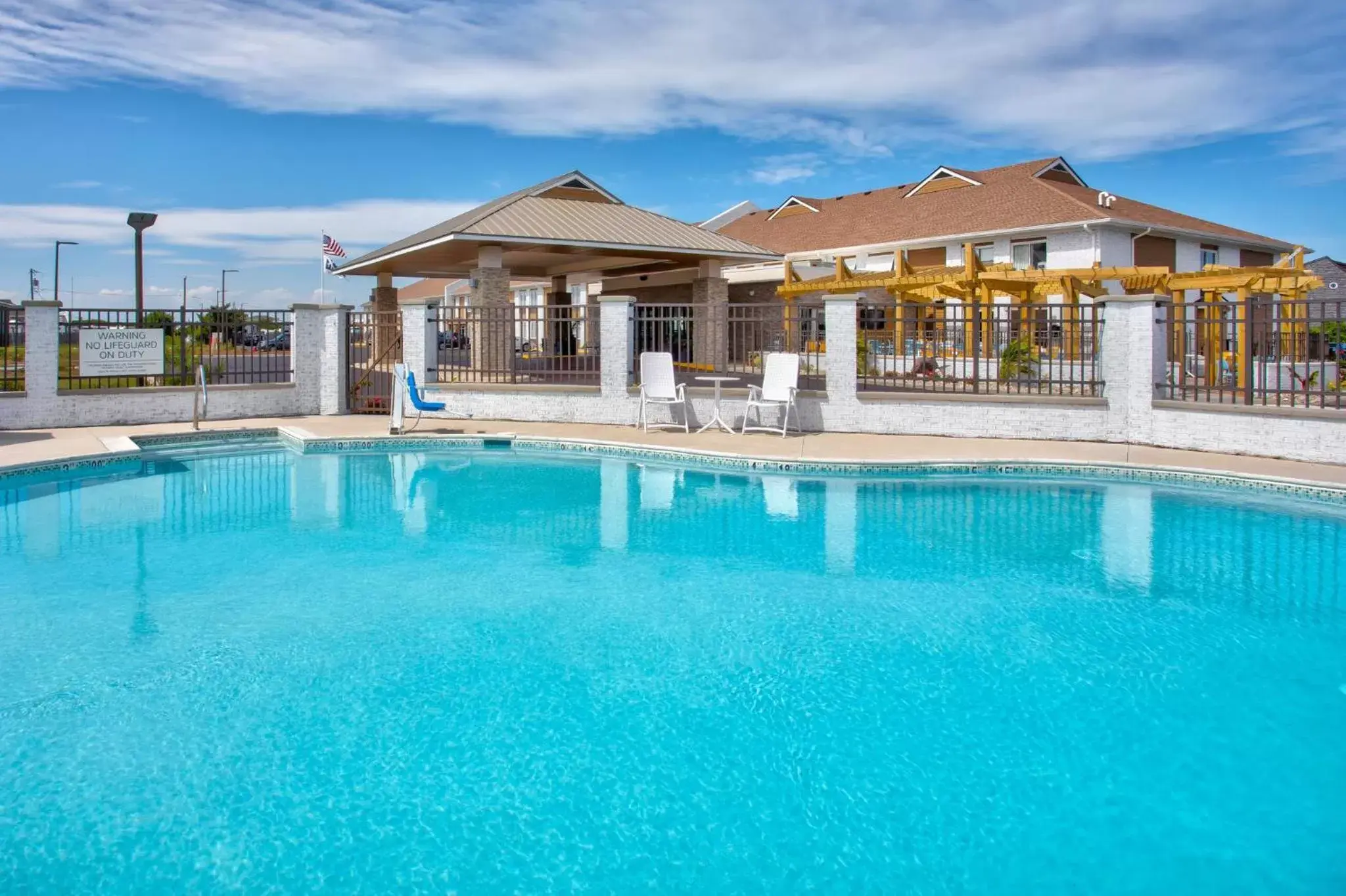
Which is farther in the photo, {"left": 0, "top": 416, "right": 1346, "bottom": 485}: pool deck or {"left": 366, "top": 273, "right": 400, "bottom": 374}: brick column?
{"left": 366, "top": 273, "right": 400, "bottom": 374}: brick column

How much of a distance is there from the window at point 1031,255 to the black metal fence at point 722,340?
6.68 meters

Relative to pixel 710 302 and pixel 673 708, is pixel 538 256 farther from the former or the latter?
pixel 673 708

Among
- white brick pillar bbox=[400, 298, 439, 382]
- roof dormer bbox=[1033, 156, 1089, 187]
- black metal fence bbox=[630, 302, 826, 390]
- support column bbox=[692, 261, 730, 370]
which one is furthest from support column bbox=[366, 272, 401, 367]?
roof dormer bbox=[1033, 156, 1089, 187]

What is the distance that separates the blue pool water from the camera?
11.0 ft

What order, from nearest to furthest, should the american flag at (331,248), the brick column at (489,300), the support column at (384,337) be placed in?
the support column at (384,337) < the brick column at (489,300) < the american flag at (331,248)

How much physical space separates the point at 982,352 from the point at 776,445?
15.0 meters

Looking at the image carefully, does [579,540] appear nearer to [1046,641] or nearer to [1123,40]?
[1046,641]

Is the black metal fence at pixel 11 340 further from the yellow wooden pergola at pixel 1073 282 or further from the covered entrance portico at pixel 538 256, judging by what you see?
the yellow wooden pergola at pixel 1073 282

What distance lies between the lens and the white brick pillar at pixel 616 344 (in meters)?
15.4

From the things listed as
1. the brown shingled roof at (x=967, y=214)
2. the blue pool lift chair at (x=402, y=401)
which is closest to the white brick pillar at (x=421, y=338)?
the blue pool lift chair at (x=402, y=401)

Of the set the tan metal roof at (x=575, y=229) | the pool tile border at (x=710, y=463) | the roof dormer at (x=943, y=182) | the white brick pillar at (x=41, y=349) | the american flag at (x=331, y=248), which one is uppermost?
the roof dormer at (x=943, y=182)

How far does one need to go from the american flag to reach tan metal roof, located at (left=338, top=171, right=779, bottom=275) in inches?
308

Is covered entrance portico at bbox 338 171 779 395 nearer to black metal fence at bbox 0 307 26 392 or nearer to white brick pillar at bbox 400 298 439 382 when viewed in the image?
white brick pillar at bbox 400 298 439 382

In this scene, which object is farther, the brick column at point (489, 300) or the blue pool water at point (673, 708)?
the brick column at point (489, 300)
